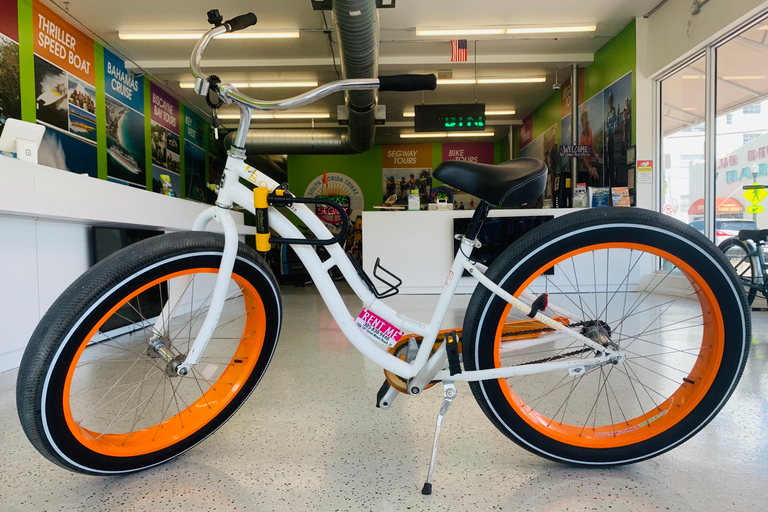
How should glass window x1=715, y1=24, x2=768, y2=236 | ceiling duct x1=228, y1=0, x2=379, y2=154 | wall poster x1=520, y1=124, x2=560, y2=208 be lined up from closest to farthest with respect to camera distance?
1. glass window x1=715, y1=24, x2=768, y2=236
2. ceiling duct x1=228, y1=0, x2=379, y2=154
3. wall poster x1=520, y1=124, x2=560, y2=208

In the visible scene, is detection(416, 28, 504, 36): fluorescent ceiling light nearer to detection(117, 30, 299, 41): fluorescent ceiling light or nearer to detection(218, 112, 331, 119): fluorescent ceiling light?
detection(117, 30, 299, 41): fluorescent ceiling light

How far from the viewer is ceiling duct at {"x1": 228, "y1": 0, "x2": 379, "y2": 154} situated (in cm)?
399

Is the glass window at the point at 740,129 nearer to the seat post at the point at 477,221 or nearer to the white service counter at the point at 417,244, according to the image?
the white service counter at the point at 417,244

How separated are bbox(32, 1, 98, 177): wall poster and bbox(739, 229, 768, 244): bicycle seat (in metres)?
6.40

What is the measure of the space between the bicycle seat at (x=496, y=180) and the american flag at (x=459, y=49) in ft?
15.7

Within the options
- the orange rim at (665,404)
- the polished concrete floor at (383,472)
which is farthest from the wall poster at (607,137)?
the orange rim at (665,404)

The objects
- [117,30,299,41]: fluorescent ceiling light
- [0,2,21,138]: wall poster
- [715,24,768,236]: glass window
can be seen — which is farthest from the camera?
[117,30,299,41]: fluorescent ceiling light

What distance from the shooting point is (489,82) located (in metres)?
6.68

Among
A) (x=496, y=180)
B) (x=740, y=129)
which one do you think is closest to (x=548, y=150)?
(x=740, y=129)

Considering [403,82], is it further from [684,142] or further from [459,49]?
[684,142]

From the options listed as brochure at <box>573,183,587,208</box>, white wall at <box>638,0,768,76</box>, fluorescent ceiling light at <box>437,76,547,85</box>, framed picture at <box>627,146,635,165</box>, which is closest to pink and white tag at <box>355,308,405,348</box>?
white wall at <box>638,0,768,76</box>

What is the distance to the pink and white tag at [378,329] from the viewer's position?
112cm

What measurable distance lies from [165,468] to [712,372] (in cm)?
144

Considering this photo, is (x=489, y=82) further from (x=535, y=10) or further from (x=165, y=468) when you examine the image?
(x=165, y=468)
